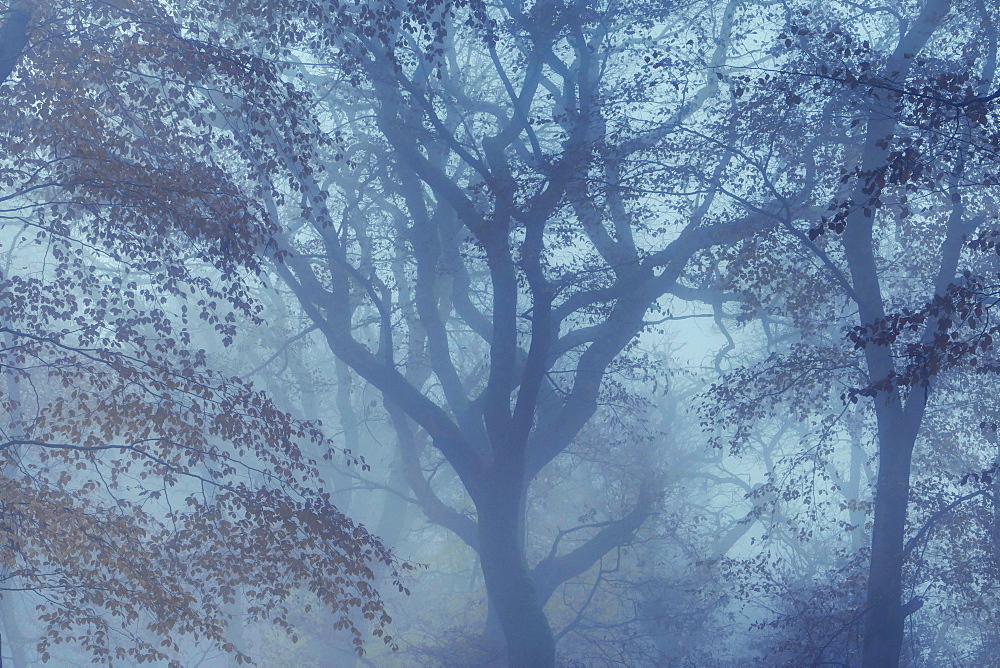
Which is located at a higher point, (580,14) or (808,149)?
(580,14)

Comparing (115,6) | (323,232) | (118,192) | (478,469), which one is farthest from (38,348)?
(478,469)

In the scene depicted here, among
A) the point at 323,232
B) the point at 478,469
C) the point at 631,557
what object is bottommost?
the point at 478,469

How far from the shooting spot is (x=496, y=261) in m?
14.7

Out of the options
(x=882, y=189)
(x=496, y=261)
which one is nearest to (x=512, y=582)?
(x=496, y=261)

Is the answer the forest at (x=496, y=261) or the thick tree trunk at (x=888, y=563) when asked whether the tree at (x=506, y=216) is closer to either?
the forest at (x=496, y=261)

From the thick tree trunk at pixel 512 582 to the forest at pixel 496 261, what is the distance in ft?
0.16

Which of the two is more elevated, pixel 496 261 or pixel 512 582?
pixel 496 261

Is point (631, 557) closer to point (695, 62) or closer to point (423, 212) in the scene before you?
point (423, 212)

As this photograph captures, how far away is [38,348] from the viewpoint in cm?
1105

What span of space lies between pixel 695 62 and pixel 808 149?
7.83 feet

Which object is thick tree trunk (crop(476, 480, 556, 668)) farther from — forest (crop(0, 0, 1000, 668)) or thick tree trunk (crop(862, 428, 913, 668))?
thick tree trunk (crop(862, 428, 913, 668))

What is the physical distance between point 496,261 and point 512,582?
4.93 m

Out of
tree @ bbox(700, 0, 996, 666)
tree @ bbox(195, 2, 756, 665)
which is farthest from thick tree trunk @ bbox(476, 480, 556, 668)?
tree @ bbox(700, 0, 996, 666)

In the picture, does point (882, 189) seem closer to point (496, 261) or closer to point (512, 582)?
point (496, 261)
